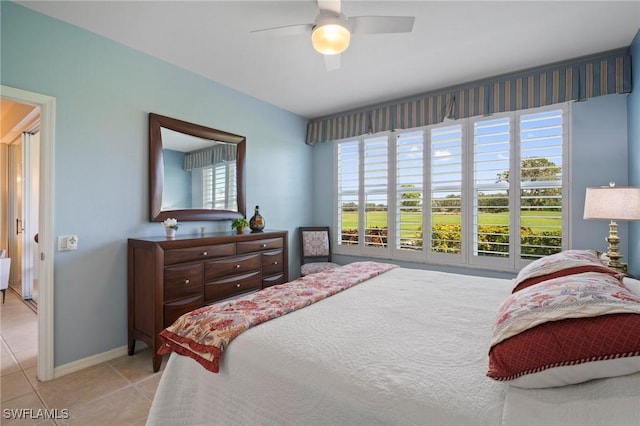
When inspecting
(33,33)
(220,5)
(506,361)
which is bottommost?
(506,361)

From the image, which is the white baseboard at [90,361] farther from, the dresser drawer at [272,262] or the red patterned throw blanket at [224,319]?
the red patterned throw blanket at [224,319]

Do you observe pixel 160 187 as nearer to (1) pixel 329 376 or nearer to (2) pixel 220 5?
(2) pixel 220 5

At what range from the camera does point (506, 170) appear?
332cm

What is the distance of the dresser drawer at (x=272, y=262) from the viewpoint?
3.39 metres

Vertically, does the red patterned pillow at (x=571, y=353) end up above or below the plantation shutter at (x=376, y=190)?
below

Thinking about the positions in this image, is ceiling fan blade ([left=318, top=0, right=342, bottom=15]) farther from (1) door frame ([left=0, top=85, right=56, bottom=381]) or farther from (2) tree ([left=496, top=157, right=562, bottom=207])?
(2) tree ([left=496, top=157, right=562, bottom=207])

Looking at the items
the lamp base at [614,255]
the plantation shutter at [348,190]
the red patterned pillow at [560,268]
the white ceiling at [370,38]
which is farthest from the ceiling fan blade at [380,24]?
the plantation shutter at [348,190]

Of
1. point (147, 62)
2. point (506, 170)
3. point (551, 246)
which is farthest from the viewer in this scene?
point (506, 170)

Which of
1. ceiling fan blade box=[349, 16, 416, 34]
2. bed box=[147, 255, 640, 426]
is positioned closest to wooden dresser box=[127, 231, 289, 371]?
bed box=[147, 255, 640, 426]

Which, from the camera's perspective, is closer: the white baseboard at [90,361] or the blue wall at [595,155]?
the white baseboard at [90,361]

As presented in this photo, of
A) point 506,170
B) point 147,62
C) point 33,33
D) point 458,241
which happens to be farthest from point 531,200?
point 33,33

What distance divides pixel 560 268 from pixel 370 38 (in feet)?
7.06

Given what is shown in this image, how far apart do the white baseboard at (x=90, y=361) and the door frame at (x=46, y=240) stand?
5 centimetres

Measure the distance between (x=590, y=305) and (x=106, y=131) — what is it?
10.7 ft
